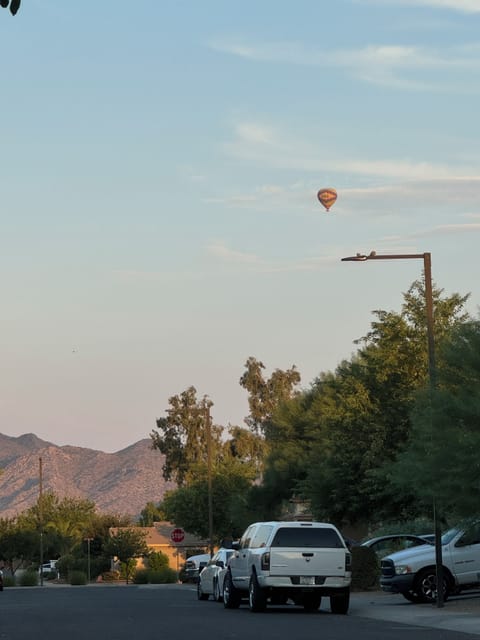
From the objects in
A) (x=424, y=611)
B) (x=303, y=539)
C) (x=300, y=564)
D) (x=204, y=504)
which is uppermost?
(x=204, y=504)

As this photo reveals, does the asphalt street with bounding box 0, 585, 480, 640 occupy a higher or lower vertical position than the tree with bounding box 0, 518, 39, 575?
lower

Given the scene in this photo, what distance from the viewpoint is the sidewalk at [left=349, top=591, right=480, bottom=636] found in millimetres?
28250

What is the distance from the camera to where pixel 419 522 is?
54531 mm

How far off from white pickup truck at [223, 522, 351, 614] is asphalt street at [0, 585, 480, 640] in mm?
551

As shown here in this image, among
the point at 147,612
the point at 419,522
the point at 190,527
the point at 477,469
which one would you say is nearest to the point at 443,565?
the point at 477,469

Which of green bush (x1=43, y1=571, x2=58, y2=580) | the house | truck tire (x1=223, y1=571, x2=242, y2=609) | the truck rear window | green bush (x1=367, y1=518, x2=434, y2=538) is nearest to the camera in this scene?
the truck rear window

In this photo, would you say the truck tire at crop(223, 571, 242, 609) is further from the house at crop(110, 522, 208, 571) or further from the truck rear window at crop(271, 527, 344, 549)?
the house at crop(110, 522, 208, 571)

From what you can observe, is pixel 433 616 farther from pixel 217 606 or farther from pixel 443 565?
pixel 217 606

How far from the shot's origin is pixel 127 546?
381 ft

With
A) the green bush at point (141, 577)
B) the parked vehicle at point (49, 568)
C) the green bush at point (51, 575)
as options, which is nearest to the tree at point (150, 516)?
the parked vehicle at point (49, 568)

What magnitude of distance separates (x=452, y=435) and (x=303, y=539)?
4041 mm

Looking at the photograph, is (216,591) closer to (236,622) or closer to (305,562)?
(305,562)

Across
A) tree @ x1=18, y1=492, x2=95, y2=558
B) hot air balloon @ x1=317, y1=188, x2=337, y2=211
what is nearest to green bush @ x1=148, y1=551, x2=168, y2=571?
tree @ x1=18, y1=492, x2=95, y2=558

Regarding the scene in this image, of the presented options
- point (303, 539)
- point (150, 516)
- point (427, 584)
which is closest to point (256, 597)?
point (303, 539)
